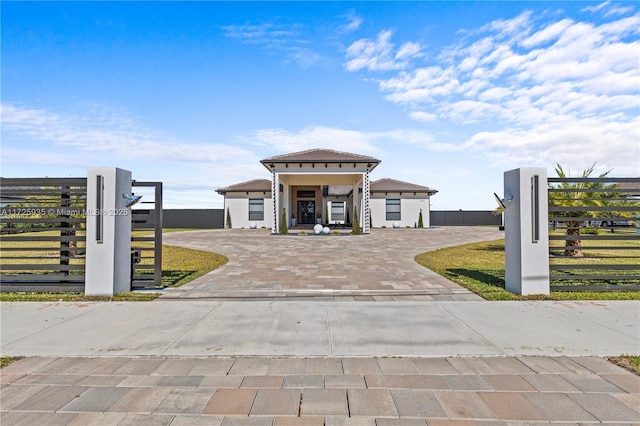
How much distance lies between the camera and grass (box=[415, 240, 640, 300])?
5574mm

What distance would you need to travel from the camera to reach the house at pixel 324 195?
22359mm

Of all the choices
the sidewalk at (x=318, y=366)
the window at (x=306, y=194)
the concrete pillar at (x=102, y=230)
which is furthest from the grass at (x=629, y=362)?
the window at (x=306, y=194)

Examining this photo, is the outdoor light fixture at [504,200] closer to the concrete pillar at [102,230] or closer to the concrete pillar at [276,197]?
the concrete pillar at [102,230]

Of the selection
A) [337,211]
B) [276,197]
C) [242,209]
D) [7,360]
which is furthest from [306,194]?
[7,360]

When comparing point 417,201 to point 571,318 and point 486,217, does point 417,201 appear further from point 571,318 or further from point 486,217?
point 571,318

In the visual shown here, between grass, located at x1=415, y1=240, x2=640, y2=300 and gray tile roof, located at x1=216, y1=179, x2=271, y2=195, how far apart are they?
2087cm

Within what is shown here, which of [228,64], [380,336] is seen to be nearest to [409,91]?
[228,64]

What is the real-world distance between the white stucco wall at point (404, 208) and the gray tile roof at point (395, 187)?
58cm

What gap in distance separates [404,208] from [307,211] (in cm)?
978

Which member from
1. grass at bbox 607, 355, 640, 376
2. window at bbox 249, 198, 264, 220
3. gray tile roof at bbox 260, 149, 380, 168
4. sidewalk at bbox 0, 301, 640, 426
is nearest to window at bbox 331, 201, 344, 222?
window at bbox 249, 198, 264, 220

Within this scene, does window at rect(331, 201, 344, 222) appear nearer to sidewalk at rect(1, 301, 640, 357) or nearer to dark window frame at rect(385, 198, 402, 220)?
dark window frame at rect(385, 198, 402, 220)

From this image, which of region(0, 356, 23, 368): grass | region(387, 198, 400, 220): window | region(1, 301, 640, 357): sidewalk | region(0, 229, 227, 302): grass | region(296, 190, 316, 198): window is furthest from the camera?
region(296, 190, 316, 198): window

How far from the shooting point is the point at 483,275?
7.68 meters

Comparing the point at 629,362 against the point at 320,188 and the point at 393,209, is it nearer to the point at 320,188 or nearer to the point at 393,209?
the point at 393,209
